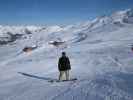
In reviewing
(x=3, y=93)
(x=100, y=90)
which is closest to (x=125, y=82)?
(x=100, y=90)

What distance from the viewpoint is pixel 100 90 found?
36.7ft

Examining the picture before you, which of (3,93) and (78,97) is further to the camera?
(3,93)

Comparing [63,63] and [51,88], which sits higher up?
[63,63]

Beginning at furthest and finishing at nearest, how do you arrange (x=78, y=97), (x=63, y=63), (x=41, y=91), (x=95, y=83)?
(x=63, y=63), (x=95, y=83), (x=41, y=91), (x=78, y=97)

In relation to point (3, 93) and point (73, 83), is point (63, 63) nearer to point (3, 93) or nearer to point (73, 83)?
point (73, 83)

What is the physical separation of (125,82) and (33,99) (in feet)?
19.6

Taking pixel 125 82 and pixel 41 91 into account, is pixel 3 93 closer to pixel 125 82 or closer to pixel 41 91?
pixel 41 91

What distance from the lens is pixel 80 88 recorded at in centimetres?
1180

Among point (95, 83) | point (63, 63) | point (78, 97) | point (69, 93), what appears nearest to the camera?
point (78, 97)

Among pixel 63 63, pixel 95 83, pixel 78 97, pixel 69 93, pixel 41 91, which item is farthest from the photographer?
pixel 63 63

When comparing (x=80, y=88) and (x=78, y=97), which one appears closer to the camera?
(x=78, y=97)

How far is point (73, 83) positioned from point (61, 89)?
1597mm

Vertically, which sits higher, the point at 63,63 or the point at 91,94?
the point at 63,63

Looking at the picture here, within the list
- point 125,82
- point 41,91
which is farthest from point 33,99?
point 125,82
